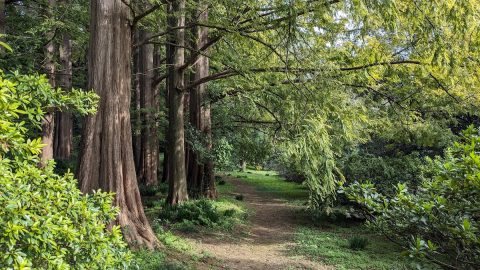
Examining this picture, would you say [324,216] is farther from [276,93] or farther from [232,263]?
[232,263]

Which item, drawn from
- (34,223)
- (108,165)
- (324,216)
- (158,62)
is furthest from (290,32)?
(158,62)

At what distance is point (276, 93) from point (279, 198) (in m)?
8.24

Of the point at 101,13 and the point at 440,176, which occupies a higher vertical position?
the point at 101,13

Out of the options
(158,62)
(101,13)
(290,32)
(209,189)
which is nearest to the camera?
(290,32)

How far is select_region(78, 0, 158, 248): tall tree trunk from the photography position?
20.0 feet

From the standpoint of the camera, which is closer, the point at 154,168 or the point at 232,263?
the point at 232,263

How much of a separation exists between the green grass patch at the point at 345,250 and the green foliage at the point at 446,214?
156 inches

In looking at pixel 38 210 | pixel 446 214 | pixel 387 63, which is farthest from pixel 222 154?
pixel 38 210

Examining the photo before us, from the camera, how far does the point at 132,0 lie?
690 centimetres

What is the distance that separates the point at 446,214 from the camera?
3.08 meters

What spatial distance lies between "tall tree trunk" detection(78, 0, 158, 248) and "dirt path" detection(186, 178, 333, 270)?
70.2 inches

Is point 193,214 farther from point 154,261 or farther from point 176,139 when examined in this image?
point 154,261

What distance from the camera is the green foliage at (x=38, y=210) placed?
2053 mm

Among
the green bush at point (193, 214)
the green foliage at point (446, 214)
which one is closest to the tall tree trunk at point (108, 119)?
the green bush at point (193, 214)
